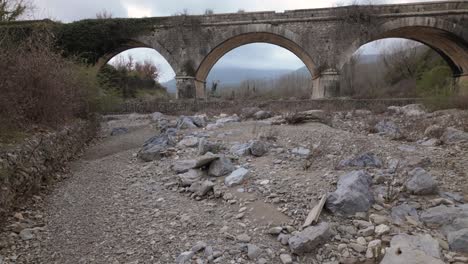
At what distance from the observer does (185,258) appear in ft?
7.04

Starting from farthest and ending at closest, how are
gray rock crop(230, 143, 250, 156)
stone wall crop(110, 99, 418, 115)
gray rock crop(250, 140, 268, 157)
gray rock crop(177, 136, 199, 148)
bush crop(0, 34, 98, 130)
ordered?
stone wall crop(110, 99, 418, 115) → gray rock crop(177, 136, 199, 148) → gray rock crop(230, 143, 250, 156) → gray rock crop(250, 140, 268, 157) → bush crop(0, 34, 98, 130)

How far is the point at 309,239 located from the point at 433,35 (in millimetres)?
16127

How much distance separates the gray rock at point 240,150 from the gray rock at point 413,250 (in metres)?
2.59

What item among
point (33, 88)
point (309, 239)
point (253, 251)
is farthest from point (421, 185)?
point (33, 88)

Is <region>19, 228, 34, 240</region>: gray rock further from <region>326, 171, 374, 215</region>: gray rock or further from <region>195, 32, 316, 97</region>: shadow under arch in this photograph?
<region>195, 32, 316, 97</region>: shadow under arch

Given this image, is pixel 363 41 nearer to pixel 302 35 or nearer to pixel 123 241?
pixel 302 35

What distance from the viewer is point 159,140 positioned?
5.46 meters

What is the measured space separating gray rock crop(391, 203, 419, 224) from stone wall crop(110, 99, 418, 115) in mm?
8375

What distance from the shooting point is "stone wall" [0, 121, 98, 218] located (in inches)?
117

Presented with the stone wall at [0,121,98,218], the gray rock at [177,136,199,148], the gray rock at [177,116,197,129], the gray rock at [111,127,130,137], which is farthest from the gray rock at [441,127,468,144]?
the gray rock at [111,127,130,137]

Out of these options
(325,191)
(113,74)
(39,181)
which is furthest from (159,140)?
(113,74)

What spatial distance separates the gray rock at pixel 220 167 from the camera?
3.62 meters

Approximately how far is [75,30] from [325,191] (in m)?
15.7

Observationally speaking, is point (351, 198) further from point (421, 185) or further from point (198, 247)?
point (198, 247)
